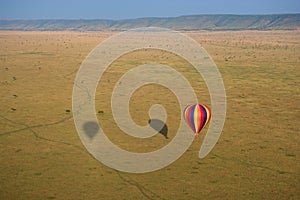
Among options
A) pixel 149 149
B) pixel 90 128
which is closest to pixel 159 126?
pixel 149 149

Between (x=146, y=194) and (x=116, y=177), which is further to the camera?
(x=116, y=177)

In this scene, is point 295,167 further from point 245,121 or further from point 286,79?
point 286,79

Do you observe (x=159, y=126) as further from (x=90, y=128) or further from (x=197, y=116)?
(x=90, y=128)

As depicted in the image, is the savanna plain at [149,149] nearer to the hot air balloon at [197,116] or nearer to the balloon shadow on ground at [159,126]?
the balloon shadow on ground at [159,126]

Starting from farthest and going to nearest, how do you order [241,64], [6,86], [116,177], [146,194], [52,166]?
[241,64] → [6,86] → [52,166] → [116,177] → [146,194]

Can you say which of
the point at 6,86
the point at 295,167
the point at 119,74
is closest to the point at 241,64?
the point at 119,74

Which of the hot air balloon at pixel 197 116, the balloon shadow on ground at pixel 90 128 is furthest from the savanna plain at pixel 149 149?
the hot air balloon at pixel 197 116

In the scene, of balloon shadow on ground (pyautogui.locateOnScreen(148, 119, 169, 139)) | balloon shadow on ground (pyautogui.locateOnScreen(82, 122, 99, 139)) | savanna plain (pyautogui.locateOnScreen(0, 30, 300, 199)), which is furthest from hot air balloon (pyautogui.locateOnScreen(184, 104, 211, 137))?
balloon shadow on ground (pyautogui.locateOnScreen(82, 122, 99, 139))
